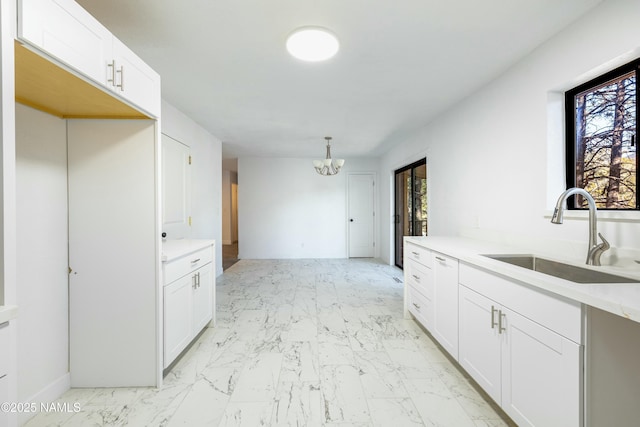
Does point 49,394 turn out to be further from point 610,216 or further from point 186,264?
point 610,216

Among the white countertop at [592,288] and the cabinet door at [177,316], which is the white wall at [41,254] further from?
the white countertop at [592,288]

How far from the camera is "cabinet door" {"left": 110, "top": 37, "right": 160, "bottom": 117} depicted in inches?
59.7

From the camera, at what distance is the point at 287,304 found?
3.54m

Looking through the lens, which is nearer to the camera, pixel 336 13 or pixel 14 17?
pixel 14 17

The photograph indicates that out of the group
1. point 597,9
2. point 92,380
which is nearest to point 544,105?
point 597,9

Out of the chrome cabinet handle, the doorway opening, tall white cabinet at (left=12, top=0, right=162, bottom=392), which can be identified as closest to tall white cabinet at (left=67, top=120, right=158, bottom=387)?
tall white cabinet at (left=12, top=0, right=162, bottom=392)

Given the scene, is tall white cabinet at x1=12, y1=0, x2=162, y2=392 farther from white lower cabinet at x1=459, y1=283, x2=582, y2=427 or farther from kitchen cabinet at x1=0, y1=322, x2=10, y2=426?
white lower cabinet at x1=459, y1=283, x2=582, y2=427

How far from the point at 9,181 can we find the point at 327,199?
6.09 meters

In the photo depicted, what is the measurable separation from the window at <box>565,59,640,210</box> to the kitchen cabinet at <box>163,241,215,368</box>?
290 centimetres

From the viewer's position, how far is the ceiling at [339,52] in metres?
1.69

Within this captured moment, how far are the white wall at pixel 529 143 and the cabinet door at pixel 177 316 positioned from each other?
2.69 meters

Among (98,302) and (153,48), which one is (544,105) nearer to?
(153,48)

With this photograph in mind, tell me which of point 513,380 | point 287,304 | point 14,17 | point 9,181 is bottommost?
point 287,304

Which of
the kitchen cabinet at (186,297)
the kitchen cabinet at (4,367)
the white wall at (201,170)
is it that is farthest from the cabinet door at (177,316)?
the white wall at (201,170)
